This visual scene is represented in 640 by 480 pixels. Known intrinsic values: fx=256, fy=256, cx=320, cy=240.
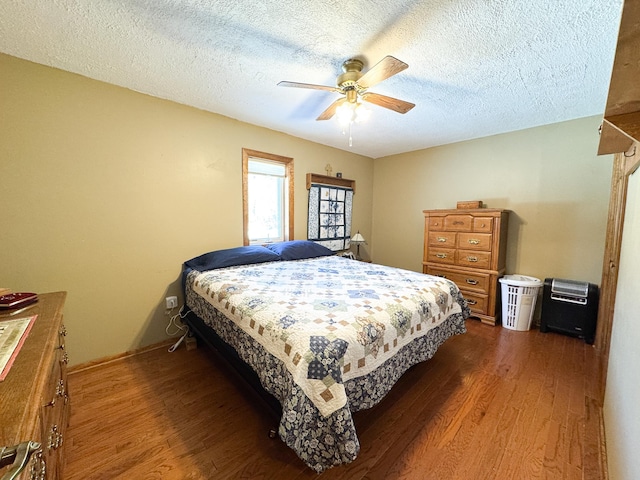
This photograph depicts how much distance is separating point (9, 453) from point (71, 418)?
1.64 meters

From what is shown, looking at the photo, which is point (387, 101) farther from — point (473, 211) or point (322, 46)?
point (473, 211)

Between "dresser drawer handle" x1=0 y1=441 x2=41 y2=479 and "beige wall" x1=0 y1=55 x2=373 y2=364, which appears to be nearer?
"dresser drawer handle" x1=0 y1=441 x2=41 y2=479

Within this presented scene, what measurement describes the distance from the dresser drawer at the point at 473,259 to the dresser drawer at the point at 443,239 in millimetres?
144

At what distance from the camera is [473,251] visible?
3107 mm

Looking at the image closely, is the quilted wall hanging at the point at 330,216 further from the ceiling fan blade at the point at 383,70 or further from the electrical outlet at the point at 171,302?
the ceiling fan blade at the point at 383,70

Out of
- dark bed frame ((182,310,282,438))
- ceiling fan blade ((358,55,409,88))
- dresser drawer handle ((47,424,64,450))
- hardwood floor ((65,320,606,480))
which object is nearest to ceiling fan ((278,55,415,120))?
ceiling fan blade ((358,55,409,88))

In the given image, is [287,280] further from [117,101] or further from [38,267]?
[117,101]

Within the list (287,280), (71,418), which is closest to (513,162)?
(287,280)

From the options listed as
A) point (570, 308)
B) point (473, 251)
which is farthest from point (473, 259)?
point (570, 308)

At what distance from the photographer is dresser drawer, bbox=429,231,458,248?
10.7ft

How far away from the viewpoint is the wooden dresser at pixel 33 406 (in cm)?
55

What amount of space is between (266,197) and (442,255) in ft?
7.95

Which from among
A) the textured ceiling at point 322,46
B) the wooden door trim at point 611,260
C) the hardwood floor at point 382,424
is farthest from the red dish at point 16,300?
the wooden door trim at point 611,260

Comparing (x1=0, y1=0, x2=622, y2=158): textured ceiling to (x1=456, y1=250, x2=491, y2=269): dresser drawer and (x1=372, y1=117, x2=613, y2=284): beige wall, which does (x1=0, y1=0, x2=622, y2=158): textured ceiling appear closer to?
(x1=372, y1=117, x2=613, y2=284): beige wall
